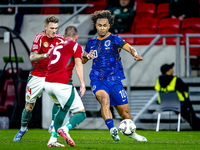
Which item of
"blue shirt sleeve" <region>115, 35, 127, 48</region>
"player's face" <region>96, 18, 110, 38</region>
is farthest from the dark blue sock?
"player's face" <region>96, 18, 110, 38</region>

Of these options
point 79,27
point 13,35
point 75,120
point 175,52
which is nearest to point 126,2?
point 79,27

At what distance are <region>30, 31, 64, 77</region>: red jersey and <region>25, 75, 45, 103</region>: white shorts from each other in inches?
3.7

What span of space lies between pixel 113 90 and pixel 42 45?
1.51m

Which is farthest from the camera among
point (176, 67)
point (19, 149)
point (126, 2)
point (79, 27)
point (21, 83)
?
point (126, 2)

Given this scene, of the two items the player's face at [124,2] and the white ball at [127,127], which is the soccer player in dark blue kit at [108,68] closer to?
the white ball at [127,127]

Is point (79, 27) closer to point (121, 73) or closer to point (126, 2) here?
point (126, 2)

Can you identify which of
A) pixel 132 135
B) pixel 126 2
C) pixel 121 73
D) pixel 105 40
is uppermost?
pixel 126 2

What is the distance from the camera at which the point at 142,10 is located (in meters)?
13.7

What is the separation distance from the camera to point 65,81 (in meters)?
5.53

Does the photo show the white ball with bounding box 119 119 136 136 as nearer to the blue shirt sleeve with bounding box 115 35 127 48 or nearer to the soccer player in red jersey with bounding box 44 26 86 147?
the soccer player in red jersey with bounding box 44 26 86 147

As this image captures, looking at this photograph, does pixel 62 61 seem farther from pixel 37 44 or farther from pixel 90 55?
pixel 37 44

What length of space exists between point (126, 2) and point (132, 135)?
7.61 meters

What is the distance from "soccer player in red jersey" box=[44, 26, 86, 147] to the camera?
215 inches

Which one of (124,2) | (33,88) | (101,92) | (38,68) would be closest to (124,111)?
(101,92)
